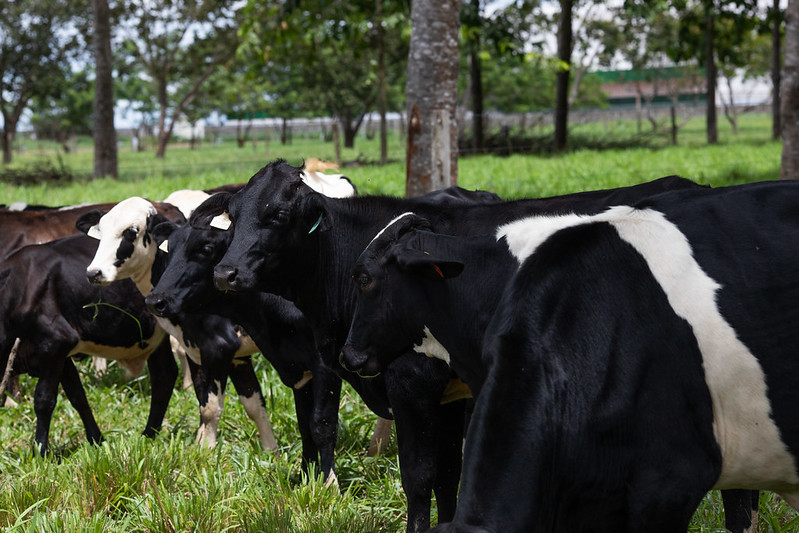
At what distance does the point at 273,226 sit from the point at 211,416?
2.02m

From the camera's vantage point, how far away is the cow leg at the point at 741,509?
3.98 m

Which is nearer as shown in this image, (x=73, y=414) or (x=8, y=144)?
(x=73, y=414)

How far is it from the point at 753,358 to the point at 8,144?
40.3 metres

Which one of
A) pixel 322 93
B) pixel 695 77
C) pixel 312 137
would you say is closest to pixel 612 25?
pixel 322 93

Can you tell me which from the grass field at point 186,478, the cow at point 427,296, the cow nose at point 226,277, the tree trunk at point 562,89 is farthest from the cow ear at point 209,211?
the tree trunk at point 562,89

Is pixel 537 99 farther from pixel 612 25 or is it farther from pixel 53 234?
pixel 53 234

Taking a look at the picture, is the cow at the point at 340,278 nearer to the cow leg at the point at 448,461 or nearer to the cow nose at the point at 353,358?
the cow leg at the point at 448,461

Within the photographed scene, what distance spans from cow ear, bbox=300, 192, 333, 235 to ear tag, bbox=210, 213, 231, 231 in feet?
Result: 1.96

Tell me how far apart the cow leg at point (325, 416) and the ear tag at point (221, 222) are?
0.90m

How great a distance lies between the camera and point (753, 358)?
8.89ft

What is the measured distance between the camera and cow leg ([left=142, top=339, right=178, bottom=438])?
6.04 meters

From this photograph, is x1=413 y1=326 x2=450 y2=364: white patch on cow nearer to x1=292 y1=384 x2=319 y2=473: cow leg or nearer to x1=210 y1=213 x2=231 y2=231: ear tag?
x1=210 y1=213 x2=231 y2=231: ear tag

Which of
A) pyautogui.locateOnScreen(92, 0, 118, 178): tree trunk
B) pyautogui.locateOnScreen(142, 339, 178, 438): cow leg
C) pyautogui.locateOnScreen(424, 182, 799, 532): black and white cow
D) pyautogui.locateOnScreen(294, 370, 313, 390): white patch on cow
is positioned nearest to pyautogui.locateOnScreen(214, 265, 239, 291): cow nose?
pyautogui.locateOnScreen(294, 370, 313, 390): white patch on cow

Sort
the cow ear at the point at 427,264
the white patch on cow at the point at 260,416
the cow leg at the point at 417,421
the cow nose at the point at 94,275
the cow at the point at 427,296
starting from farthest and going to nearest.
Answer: the white patch on cow at the point at 260,416 → the cow nose at the point at 94,275 → the cow leg at the point at 417,421 → the cow at the point at 427,296 → the cow ear at the point at 427,264
